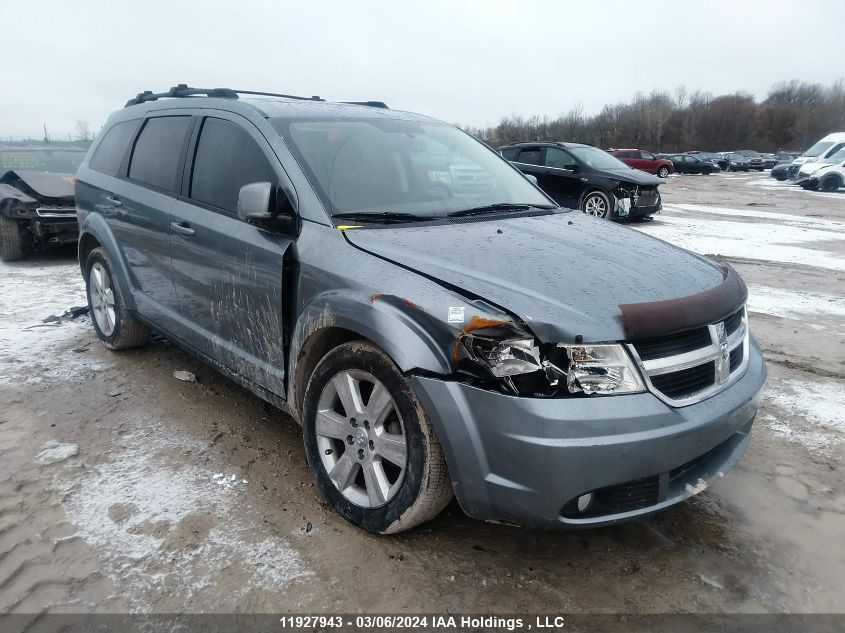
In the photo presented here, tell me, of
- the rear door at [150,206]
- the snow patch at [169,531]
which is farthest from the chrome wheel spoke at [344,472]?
the rear door at [150,206]

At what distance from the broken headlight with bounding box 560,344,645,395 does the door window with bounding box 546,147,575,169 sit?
36.1 feet

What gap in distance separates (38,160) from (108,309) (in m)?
5.94

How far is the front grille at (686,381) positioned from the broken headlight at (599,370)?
13 centimetres

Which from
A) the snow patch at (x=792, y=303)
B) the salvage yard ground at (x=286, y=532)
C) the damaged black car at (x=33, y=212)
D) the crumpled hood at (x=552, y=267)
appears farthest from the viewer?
the damaged black car at (x=33, y=212)

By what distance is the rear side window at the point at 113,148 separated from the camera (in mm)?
4335

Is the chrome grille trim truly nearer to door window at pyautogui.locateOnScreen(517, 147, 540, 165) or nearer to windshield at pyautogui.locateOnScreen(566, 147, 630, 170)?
windshield at pyautogui.locateOnScreen(566, 147, 630, 170)

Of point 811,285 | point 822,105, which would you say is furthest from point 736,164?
point 822,105

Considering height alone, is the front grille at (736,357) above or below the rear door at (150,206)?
below

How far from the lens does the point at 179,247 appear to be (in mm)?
→ 3525

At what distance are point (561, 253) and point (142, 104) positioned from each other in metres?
3.37

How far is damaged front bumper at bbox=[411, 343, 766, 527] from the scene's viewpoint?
6.58ft

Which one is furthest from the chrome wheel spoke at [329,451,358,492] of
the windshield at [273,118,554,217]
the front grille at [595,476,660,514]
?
the windshield at [273,118,554,217]

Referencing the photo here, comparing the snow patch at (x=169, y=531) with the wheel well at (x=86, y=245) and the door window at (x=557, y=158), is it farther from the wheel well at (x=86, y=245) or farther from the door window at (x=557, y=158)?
the door window at (x=557, y=158)

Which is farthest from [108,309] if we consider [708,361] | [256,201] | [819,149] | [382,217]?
[819,149]
